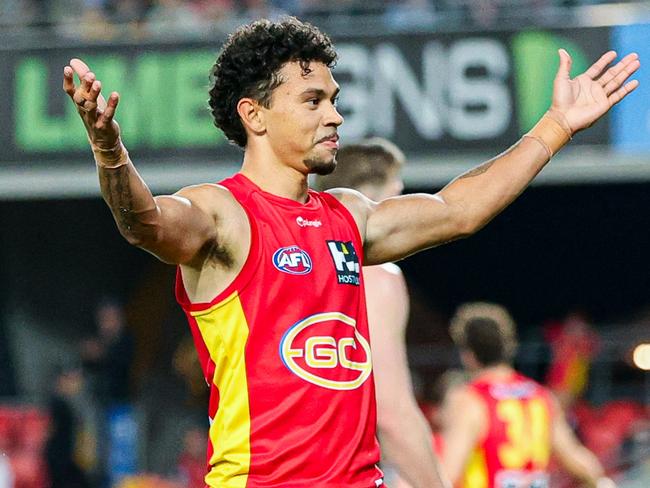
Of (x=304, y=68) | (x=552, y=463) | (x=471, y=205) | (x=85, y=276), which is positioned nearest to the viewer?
(x=304, y=68)

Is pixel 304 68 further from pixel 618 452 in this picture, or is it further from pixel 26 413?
pixel 26 413

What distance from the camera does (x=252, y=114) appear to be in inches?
164

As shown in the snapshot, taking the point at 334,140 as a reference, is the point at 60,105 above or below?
above

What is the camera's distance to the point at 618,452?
11508 mm

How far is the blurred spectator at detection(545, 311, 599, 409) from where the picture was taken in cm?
1294

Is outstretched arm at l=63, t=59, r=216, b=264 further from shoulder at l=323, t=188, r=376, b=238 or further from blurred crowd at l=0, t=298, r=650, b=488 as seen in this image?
blurred crowd at l=0, t=298, r=650, b=488

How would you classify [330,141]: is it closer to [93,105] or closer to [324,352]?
[324,352]

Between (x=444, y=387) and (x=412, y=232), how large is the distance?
28.9 feet

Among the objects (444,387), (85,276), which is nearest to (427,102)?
(444,387)

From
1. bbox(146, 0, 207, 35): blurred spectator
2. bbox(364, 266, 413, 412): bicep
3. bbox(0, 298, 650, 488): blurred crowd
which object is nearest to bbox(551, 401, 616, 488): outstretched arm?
bbox(364, 266, 413, 412): bicep

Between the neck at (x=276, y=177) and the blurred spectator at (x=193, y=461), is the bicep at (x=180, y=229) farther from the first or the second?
the blurred spectator at (x=193, y=461)

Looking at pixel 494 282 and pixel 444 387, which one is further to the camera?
pixel 494 282

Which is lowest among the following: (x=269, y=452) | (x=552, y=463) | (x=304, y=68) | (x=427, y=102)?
(x=552, y=463)

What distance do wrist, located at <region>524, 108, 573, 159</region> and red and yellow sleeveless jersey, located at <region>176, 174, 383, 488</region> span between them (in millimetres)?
945
